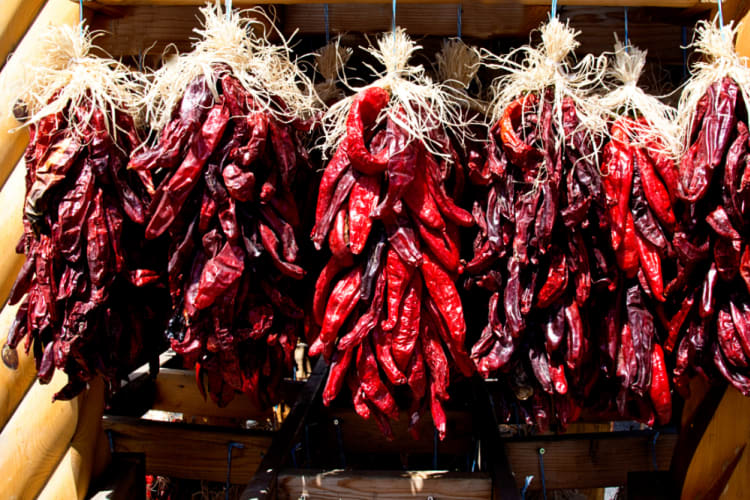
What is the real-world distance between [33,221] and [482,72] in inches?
65.2

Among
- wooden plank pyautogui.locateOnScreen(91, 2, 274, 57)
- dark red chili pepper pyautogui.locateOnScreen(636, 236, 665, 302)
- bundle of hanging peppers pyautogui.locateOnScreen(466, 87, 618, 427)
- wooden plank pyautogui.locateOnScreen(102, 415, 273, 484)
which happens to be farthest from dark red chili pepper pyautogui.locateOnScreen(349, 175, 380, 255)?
wooden plank pyautogui.locateOnScreen(102, 415, 273, 484)

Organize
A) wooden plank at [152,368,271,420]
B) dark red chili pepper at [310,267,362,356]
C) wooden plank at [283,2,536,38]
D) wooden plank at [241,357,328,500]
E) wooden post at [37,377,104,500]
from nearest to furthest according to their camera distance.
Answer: dark red chili pepper at [310,267,362,356] < wooden plank at [241,357,328,500] < wooden plank at [283,2,536,38] < wooden post at [37,377,104,500] < wooden plank at [152,368,271,420]

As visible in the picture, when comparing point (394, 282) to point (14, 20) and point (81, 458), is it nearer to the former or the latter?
point (81, 458)

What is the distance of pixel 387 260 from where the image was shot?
150 cm

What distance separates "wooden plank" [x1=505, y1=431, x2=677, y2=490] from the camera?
7.02 ft

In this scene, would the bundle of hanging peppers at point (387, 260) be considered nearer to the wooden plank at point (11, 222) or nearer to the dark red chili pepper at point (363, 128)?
the dark red chili pepper at point (363, 128)

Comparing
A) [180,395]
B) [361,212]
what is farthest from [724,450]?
[180,395]

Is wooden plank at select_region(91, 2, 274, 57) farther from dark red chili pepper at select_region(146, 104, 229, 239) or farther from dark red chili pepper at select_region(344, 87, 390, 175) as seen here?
dark red chili pepper at select_region(344, 87, 390, 175)

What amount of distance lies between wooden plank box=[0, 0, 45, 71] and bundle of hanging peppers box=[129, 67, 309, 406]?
908 mm

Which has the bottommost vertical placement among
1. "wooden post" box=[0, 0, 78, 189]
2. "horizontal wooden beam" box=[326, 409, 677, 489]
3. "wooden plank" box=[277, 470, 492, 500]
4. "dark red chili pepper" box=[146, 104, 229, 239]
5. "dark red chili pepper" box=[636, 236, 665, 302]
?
"wooden plank" box=[277, 470, 492, 500]

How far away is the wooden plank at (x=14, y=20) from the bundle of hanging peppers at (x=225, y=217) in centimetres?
91

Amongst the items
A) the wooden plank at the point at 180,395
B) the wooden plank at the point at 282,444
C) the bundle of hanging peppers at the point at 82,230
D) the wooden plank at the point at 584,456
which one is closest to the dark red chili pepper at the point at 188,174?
the bundle of hanging peppers at the point at 82,230

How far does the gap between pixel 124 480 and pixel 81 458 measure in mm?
190

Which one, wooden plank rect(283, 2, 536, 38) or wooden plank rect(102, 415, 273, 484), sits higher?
wooden plank rect(283, 2, 536, 38)
